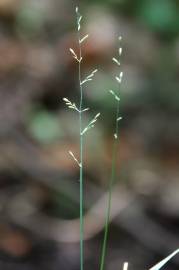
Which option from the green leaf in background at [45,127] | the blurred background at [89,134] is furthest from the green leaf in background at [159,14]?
the green leaf in background at [45,127]

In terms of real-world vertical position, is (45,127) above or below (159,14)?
below

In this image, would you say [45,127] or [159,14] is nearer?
[45,127]

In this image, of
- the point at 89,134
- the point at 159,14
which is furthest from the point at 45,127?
the point at 159,14

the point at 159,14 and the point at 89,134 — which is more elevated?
the point at 159,14

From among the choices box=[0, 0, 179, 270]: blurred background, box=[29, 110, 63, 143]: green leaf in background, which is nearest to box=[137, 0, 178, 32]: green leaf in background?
box=[0, 0, 179, 270]: blurred background

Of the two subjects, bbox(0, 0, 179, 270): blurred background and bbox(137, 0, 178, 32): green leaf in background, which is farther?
bbox(137, 0, 178, 32): green leaf in background

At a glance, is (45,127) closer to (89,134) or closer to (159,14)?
(89,134)

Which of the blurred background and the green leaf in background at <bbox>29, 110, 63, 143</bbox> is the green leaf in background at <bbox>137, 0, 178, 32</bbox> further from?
the green leaf in background at <bbox>29, 110, 63, 143</bbox>
